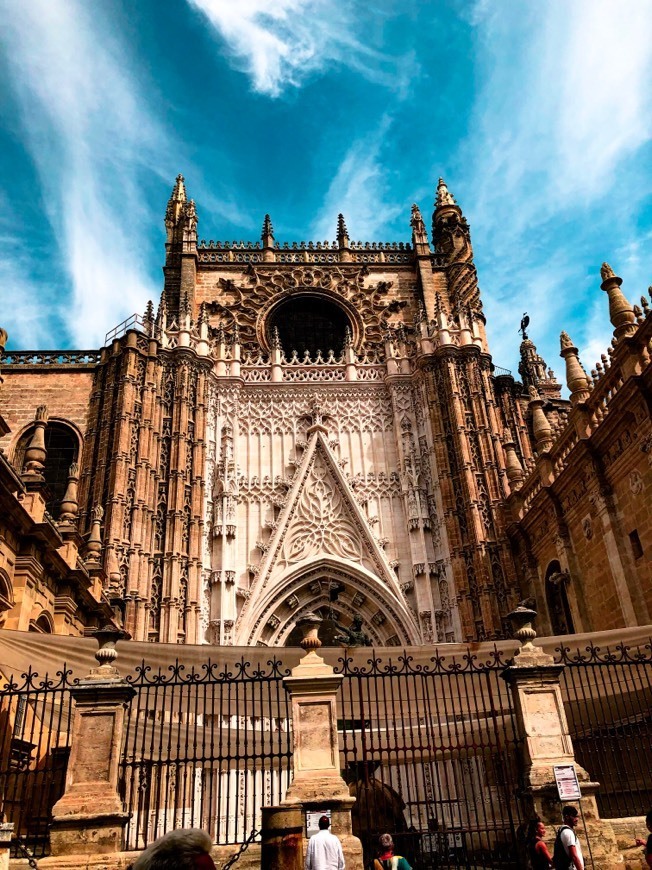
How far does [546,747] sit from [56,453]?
1848 centimetres

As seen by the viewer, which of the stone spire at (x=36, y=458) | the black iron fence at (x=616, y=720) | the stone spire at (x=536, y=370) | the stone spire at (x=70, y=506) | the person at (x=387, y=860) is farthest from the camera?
the stone spire at (x=536, y=370)

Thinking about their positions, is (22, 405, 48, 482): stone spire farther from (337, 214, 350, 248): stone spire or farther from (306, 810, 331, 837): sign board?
(337, 214, 350, 248): stone spire

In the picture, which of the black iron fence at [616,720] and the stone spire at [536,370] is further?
the stone spire at [536,370]

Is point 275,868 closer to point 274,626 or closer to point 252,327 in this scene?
point 274,626

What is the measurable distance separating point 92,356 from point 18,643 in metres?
15.1

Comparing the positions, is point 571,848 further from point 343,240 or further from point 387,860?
point 343,240

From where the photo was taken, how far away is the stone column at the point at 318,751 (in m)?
7.96

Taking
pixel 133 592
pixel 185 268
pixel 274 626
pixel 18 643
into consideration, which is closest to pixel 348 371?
pixel 185 268

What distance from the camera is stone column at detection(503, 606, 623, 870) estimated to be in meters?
8.17

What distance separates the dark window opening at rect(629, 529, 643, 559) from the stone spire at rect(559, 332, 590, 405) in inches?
131

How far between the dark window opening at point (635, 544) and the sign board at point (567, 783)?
23.4 ft

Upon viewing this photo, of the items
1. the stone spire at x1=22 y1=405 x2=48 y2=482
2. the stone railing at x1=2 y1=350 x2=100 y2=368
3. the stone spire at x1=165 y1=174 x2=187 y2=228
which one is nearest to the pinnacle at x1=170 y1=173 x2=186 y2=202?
the stone spire at x1=165 y1=174 x2=187 y2=228

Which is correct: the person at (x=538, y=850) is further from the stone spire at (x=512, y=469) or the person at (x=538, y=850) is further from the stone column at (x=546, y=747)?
the stone spire at (x=512, y=469)

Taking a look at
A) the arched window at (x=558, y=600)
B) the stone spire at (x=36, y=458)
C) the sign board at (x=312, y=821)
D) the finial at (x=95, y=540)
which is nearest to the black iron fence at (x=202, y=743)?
the sign board at (x=312, y=821)
